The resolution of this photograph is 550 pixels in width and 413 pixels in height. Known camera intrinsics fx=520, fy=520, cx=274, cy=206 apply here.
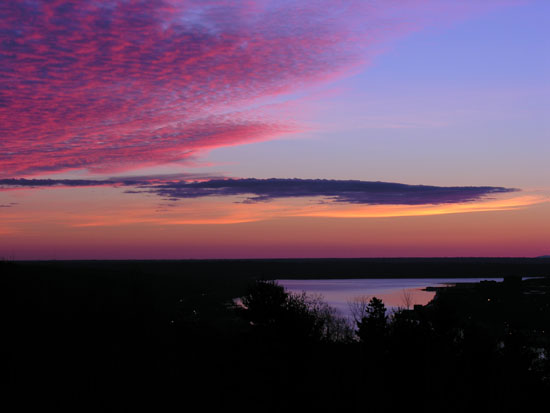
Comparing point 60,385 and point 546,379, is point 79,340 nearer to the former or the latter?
point 60,385

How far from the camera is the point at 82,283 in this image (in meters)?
144

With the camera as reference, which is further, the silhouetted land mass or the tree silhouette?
the tree silhouette

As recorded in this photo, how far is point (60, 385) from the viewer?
136 ft

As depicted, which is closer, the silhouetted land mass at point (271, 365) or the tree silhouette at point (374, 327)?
the silhouetted land mass at point (271, 365)

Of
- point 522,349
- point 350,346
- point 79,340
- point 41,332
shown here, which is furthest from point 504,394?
point 41,332

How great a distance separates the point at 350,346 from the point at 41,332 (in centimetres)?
3549

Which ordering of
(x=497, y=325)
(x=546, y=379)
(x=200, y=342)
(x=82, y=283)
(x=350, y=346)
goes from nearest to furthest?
(x=546, y=379), (x=350, y=346), (x=200, y=342), (x=497, y=325), (x=82, y=283)

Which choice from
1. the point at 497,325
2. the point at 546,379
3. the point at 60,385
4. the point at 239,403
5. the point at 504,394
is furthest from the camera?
the point at 497,325

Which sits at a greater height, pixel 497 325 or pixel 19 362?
pixel 19 362

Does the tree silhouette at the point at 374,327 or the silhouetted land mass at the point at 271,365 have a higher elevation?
the tree silhouette at the point at 374,327

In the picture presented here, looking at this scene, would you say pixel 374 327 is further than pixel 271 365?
Yes

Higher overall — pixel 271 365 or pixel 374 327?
pixel 374 327

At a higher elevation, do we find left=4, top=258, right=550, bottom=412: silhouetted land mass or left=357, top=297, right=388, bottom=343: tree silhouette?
left=357, top=297, right=388, bottom=343: tree silhouette

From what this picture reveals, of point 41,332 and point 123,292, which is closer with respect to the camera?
point 41,332
